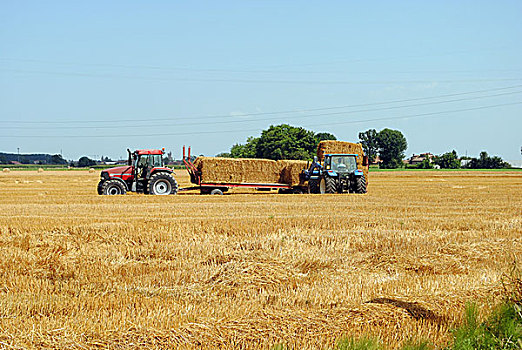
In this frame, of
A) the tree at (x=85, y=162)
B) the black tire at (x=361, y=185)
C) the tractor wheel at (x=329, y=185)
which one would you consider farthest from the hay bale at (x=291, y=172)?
the tree at (x=85, y=162)

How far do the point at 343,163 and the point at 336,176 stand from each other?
128 centimetres

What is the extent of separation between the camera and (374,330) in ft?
17.4

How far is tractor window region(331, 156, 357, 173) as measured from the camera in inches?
1019

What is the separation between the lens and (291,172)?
27641 mm

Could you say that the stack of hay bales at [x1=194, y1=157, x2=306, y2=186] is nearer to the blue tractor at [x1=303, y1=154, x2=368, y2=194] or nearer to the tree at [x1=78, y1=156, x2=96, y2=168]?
the blue tractor at [x1=303, y1=154, x2=368, y2=194]

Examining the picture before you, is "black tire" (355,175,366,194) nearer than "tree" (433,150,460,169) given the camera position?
Yes

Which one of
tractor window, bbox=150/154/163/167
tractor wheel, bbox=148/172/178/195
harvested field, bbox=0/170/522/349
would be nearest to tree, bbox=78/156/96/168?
tractor window, bbox=150/154/163/167

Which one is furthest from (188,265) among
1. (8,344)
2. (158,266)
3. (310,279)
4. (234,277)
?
(8,344)

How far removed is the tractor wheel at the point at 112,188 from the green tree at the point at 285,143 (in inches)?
2906

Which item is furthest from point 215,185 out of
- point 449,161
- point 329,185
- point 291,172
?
point 449,161

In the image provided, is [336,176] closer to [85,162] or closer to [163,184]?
[163,184]

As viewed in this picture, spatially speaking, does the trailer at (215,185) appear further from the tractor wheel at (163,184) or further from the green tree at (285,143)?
the green tree at (285,143)

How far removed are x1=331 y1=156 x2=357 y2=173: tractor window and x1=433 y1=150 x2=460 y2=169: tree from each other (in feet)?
307

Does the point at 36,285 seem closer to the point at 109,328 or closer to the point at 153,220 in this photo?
the point at 109,328
